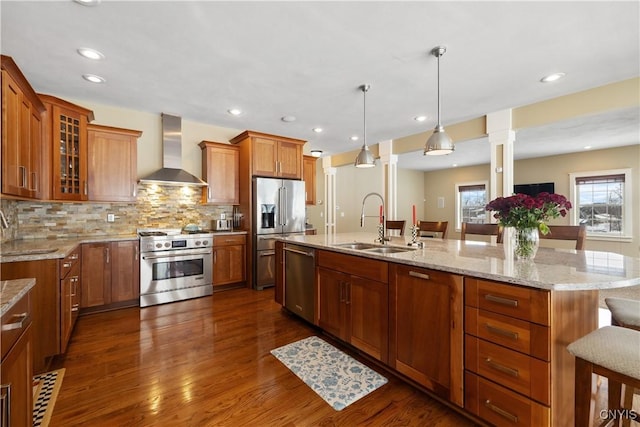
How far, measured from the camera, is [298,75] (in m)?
3.03

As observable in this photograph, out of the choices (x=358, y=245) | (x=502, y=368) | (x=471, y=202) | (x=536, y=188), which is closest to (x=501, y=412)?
(x=502, y=368)

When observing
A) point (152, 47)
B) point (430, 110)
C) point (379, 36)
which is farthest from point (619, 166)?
point (152, 47)

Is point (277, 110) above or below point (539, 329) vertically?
above

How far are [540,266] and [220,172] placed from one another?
421cm

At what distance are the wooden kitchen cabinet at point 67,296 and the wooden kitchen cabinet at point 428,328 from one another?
255 cm

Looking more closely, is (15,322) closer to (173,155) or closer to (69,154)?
(69,154)

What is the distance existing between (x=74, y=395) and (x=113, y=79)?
293 centimetres

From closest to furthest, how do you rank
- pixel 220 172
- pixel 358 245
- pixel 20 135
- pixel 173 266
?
pixel 20 135 → pixel 358 245 → pixel 173 266 → pixel 220 172

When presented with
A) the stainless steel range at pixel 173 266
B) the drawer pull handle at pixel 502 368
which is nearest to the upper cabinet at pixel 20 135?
the stainless steel range at pixel 173 266

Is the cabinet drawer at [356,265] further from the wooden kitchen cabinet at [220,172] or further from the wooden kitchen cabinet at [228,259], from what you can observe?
the wooden kitchen cabinet at [220,172]

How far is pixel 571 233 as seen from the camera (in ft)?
7.45

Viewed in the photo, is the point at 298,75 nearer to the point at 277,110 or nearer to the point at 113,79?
the point at 277,110

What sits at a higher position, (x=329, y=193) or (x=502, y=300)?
(x=329, y=193)

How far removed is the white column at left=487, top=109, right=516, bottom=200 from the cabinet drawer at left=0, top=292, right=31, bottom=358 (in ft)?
15.6
